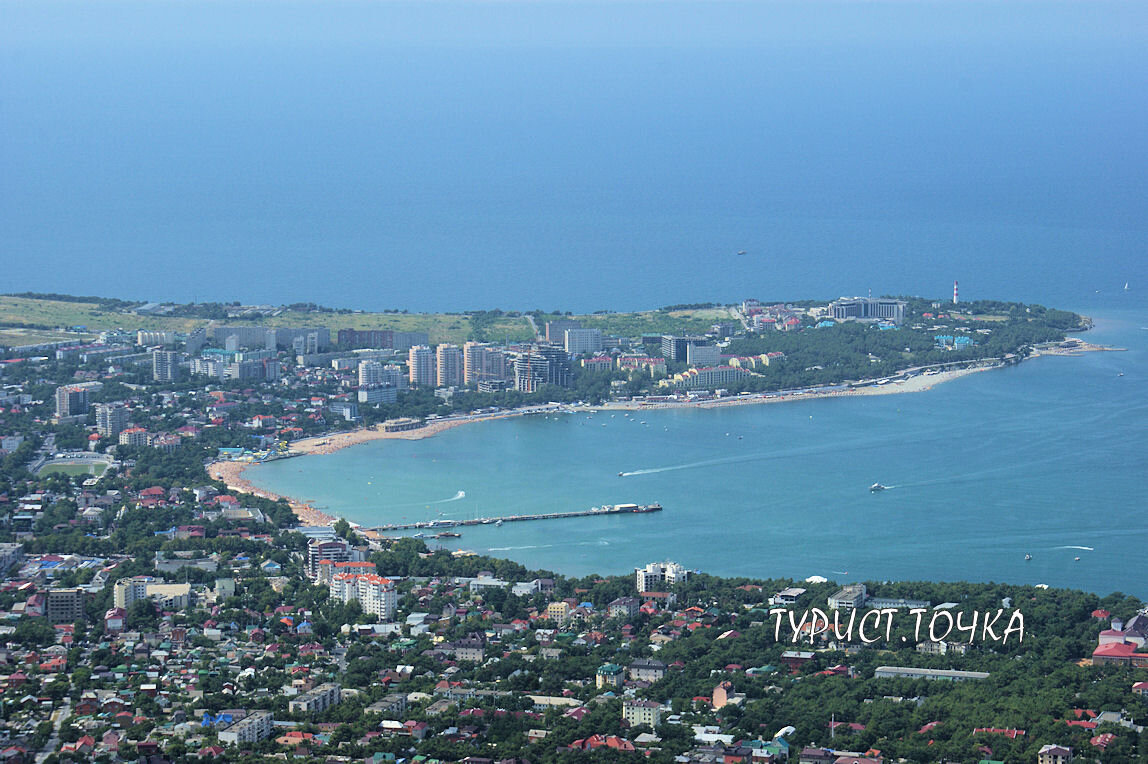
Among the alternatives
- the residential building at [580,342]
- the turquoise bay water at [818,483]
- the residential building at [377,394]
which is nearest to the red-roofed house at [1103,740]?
the turquoise bay water at [818,483]

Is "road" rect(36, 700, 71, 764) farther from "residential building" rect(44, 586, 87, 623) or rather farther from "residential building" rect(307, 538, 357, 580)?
"residential building" rect(307, 538, 357, 580)

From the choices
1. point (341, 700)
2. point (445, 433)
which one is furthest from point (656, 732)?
point (445, 433)

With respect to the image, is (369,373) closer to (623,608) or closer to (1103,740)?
(623,608)

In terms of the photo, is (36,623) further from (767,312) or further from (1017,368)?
(767,312)

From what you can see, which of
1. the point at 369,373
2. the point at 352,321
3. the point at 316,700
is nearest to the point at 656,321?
the point at 352,321

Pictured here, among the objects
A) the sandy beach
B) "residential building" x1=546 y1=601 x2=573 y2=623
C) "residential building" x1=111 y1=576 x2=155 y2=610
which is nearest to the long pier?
the sandy beach
